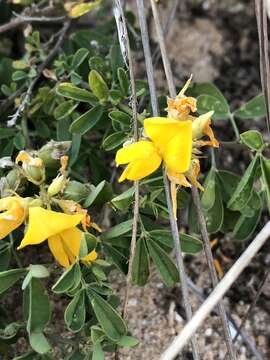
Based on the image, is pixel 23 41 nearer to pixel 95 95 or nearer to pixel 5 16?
pixel 5 16

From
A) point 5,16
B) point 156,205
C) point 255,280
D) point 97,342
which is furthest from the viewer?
point 5,16

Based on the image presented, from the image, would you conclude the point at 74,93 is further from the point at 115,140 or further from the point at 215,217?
the point at 215,217

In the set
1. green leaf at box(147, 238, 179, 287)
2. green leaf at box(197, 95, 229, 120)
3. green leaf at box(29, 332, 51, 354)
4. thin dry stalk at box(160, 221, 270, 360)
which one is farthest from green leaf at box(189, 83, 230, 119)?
green leaf at box(29, 332, 51, 354)

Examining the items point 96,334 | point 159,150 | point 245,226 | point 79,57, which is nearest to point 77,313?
point 96,334

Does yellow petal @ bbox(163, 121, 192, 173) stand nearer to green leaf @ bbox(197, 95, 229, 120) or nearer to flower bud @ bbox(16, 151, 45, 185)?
flower bud @ bbox(16, 151, 45, 185)

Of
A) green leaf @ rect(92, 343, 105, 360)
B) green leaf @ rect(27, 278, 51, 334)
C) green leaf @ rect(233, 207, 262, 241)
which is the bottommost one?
green leaf @ rect(233, 207, 262, 241)

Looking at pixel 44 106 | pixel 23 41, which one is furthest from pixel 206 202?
pixel 23 41
